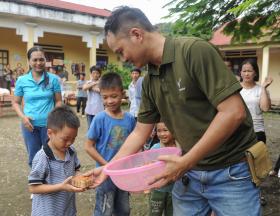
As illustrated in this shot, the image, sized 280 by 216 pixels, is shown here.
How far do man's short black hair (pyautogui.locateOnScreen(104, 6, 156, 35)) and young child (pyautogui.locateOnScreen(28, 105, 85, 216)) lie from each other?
0.92 m

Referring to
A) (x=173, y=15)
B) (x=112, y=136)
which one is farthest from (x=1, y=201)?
(x=173, y=15)

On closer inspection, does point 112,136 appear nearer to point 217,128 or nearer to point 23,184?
point 217,128

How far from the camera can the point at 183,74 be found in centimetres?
180

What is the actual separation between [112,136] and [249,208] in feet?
4.75

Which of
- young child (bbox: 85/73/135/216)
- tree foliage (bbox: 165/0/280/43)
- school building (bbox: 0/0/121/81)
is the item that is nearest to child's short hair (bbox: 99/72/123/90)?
young child (bbox: 85/73/135/216)

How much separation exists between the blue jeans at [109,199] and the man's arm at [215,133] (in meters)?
1.41

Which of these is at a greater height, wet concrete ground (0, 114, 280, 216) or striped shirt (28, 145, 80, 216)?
striped shirt (28, 145, 80, 216)

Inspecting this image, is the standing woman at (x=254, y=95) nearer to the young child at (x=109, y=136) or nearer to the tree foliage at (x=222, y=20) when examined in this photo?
the tree foliage at (x=222, y=20)

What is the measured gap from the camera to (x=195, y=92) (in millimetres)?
1814

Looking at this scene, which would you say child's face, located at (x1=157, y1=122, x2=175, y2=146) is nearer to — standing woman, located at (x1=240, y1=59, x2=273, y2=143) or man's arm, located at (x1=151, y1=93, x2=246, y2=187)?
man's arm, located at (x1=151, y1=93, x2=246, y2=187)

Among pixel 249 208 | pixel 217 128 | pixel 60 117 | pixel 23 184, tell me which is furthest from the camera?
pixel 23 184

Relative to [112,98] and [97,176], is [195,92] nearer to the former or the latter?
[97,176]

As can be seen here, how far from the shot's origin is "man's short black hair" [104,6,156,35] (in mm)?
1833

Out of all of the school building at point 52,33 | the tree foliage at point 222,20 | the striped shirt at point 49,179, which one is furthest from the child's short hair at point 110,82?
the school building at point 52,33
